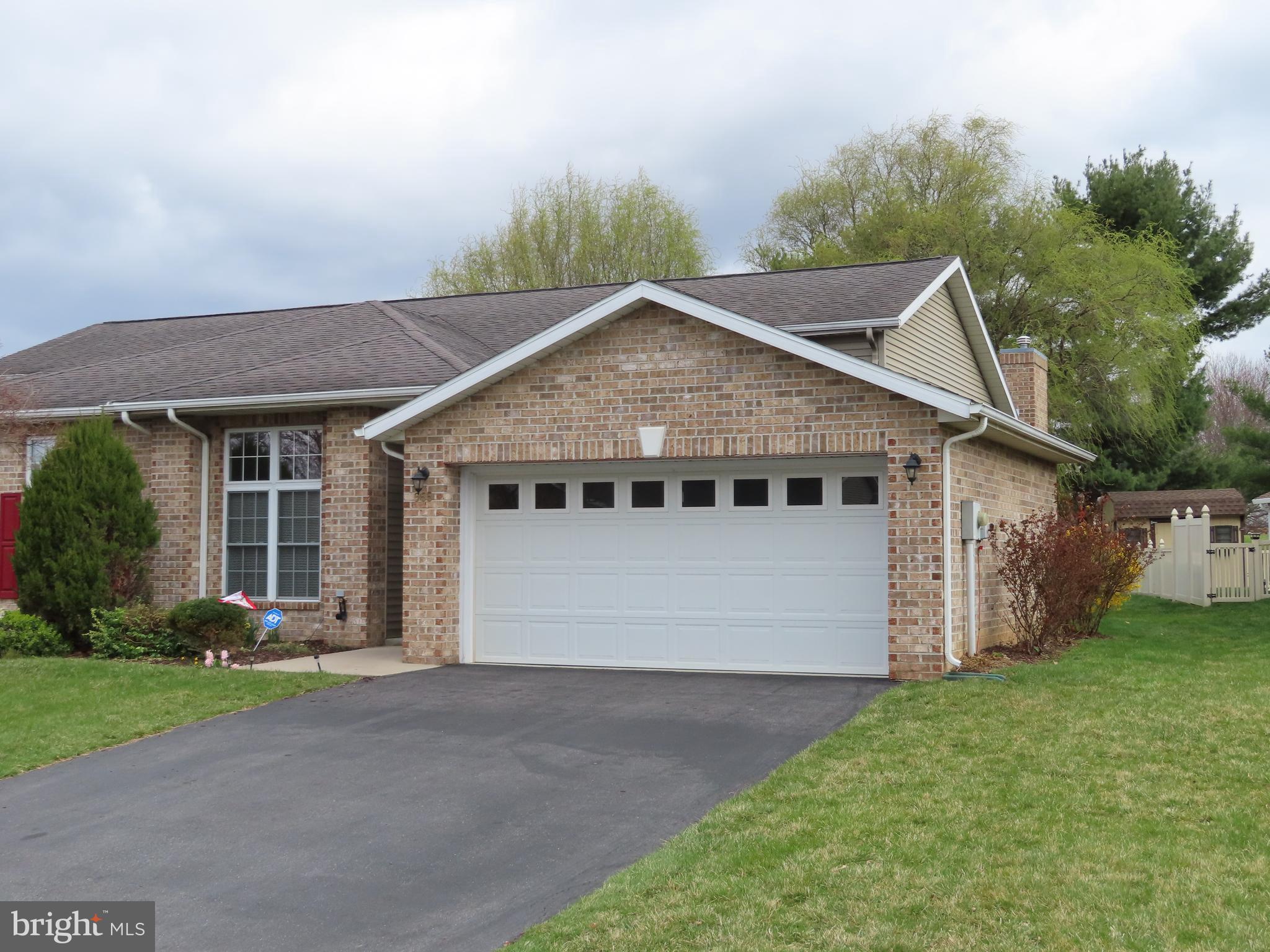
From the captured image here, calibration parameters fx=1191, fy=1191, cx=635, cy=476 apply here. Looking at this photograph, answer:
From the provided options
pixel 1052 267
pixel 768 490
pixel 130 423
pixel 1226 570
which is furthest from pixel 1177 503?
pixel 130 423

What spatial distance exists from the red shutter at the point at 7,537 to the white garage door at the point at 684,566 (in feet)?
24.1

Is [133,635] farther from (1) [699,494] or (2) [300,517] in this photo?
(1) [699,494]

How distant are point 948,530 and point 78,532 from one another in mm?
10272

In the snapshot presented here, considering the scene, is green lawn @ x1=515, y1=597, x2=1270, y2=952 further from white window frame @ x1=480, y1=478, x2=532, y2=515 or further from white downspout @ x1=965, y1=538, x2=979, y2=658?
white window frame @ x1=480, y1=478, x2=532, y2=515

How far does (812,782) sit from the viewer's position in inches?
301

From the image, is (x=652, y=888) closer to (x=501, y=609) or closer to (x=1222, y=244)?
(x=501, y=609)

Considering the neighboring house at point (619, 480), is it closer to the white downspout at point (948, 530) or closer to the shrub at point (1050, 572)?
the white downspout at point (948, 530)

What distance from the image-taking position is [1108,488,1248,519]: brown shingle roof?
Answer: 40.5 m

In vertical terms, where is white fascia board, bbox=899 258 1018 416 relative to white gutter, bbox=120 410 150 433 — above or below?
above

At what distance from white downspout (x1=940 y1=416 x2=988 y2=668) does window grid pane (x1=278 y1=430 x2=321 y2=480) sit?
316 inches

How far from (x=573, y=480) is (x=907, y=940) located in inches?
349

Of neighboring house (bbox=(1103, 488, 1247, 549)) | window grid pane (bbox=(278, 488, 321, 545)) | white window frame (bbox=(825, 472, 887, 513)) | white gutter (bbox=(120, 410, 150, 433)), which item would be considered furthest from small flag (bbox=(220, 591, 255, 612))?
neighboring house (bbox=(1103, 488, 1247, 549))

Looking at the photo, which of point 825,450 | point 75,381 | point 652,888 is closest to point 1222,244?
point 825,450

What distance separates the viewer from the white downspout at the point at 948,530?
11.6m
